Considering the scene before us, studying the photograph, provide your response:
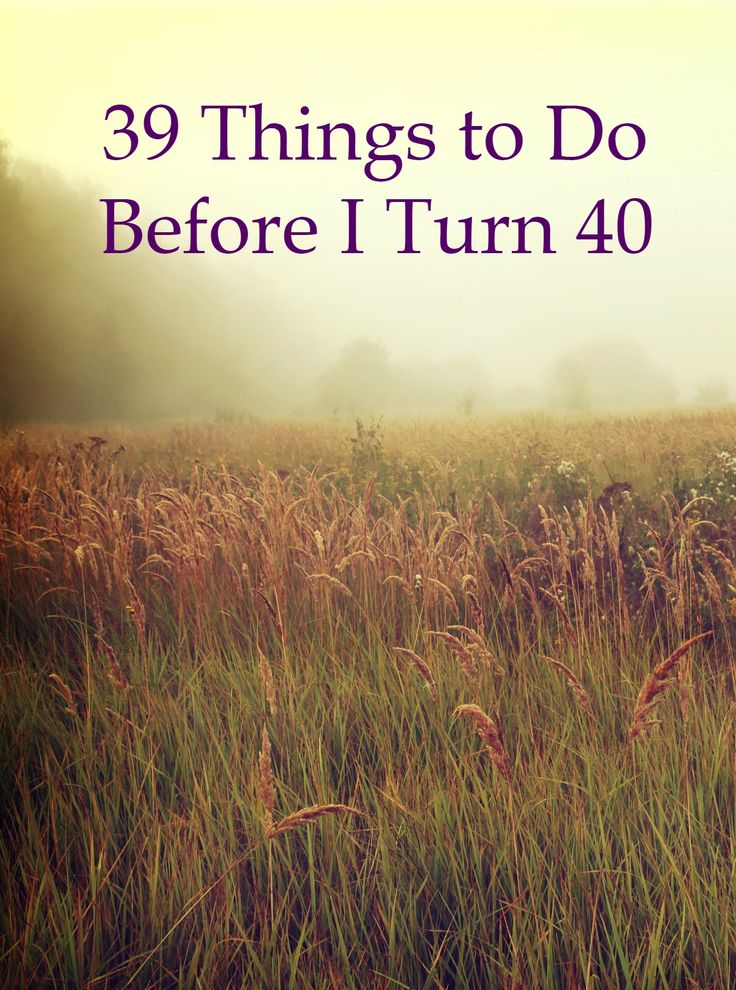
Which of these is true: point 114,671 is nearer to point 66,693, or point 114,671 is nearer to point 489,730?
point 66,693

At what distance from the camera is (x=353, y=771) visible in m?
1.74

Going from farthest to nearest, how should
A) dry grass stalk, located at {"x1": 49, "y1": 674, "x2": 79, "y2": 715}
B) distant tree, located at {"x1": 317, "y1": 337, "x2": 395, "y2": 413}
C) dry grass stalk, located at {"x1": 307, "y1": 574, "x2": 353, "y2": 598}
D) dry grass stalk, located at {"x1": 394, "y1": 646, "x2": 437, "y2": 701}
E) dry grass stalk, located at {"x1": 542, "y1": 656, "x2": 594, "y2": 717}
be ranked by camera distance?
distant tree, located at {"x1": 317, "y1": 337, "x2": 395, "y2": 413} → dry grass stalk, located at {"x1": 307, "y1": 574, "x2": 353, "y2": 598} → dry grass stalk, located at {"x1": 49, "y1": 674, "x2": 79, "y2": 715} → dry grass stalk, located at {"x1": 542, "y1": 656, "x2": 594, "y2": 717} → dry grass stalk, located at {"x1": 394, "y1": 646, "x2": 437, "y2": 701}

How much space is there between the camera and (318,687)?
6.29 feet

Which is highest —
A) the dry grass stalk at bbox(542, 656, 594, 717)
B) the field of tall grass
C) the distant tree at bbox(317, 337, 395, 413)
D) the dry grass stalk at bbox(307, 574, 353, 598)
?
the distant tree at bbox(317, 337, 395, 413)

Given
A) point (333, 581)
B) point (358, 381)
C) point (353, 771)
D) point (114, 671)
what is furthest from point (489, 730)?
point (358, 381)

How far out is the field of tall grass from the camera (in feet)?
4.43

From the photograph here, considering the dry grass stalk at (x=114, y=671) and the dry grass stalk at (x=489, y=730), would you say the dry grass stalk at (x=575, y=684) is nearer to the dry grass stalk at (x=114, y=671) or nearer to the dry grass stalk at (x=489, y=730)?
the dry grass stalk at (x=489, y=730)

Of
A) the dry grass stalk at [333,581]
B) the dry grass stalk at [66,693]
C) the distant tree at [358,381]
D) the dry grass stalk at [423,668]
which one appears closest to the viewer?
the dry grass stalk at [423,668]

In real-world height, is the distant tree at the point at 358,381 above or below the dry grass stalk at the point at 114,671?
above

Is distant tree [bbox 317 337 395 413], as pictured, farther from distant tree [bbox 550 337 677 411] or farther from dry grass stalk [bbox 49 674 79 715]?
dry grass stalk [bbox 49 674 79 715]

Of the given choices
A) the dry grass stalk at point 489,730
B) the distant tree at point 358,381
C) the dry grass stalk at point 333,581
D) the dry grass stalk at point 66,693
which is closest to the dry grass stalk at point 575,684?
the dry grass stalk at point 489,730

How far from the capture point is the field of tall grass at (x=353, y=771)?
53.2 inches

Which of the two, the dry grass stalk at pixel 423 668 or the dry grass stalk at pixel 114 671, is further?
the dry grass stalk at pixel 114 671

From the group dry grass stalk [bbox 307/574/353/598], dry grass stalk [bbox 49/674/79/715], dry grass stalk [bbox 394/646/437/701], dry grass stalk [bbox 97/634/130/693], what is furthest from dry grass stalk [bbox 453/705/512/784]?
dry grass stalk [bbox 97/634/130/693]
